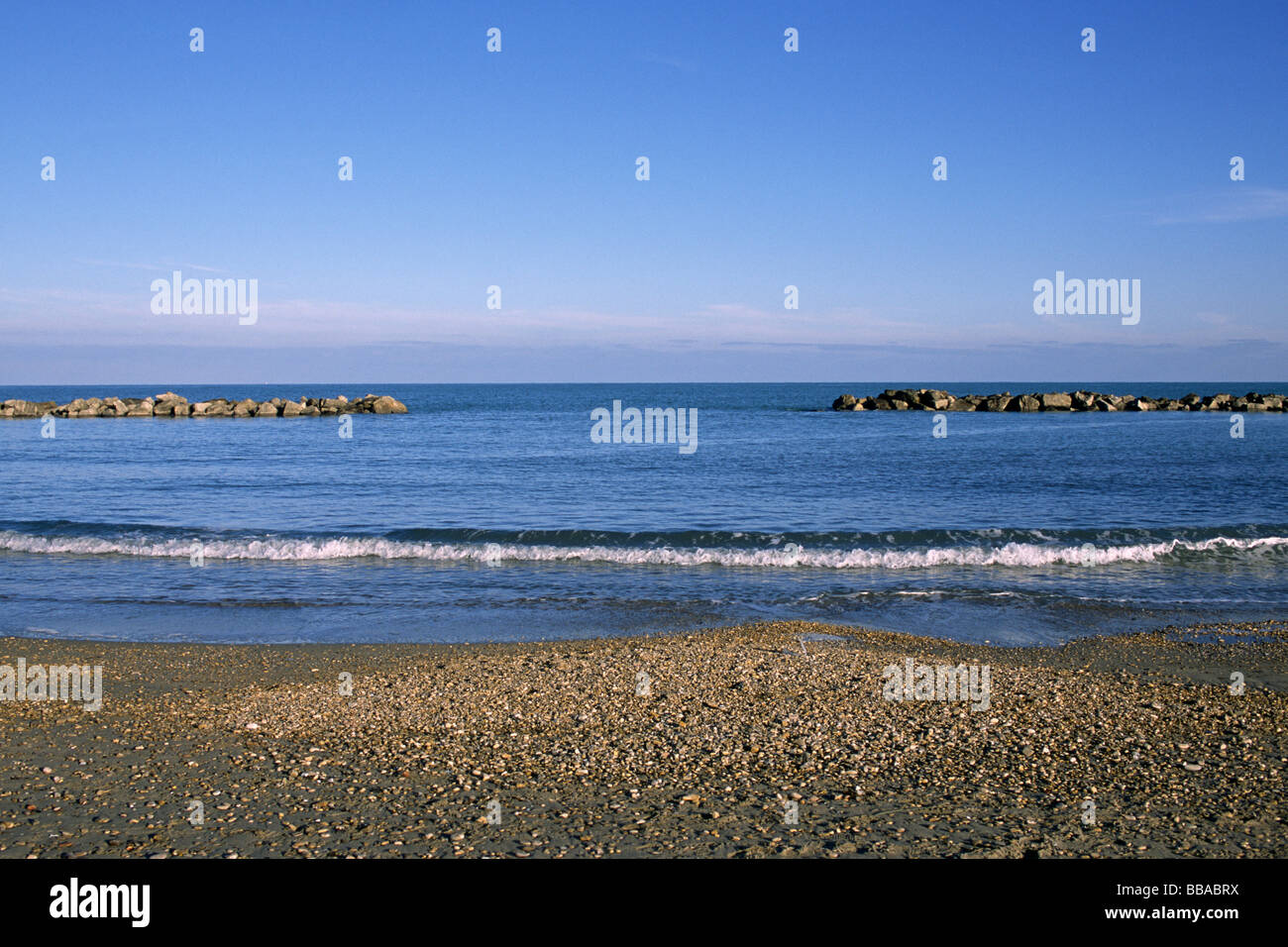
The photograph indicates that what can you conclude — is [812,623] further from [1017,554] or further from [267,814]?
[267,814]

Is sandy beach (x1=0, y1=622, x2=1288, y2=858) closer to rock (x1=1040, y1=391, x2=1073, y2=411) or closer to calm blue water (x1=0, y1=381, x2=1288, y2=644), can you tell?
calm blue water (x1=0, y1=381, x2=1288, y2=644)

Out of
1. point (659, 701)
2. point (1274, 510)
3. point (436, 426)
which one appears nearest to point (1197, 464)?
point (1274, 510)

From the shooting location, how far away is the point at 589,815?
652 cm

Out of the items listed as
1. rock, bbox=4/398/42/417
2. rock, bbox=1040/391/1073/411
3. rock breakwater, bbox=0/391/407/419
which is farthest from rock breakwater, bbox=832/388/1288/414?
rock, bbox=4/398/42/417

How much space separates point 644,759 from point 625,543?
1356 centimetres

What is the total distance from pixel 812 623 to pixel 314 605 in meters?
8.57

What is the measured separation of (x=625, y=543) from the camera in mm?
21188

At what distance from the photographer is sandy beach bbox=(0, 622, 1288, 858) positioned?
20.4ft

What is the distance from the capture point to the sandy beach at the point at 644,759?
6.20 m

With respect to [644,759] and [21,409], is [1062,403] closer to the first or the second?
[644,759]

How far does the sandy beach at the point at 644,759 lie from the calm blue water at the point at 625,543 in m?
3.01

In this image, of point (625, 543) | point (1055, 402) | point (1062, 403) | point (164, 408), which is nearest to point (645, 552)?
point (625, 543)

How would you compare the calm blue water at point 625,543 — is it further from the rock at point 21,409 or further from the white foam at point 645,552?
the rock at point 21,409
